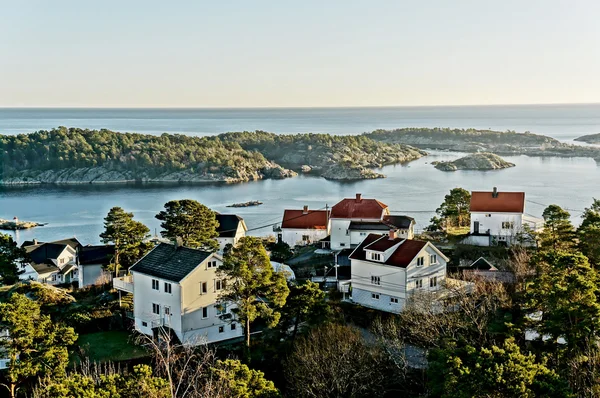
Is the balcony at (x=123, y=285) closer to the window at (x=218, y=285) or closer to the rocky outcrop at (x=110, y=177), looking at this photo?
the window at (x=218, y=285)

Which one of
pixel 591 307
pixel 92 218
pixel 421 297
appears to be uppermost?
pixel 591 307

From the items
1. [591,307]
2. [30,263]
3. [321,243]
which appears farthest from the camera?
[321,243]

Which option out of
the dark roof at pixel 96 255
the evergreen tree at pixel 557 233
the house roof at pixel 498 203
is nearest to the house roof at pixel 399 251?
the evergreen tree at pixel 557 233

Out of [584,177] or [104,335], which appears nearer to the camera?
[104,335]

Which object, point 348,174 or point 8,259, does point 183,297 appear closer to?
point 8,259

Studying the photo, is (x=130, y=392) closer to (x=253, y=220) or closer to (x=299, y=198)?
(x=253, y=220)

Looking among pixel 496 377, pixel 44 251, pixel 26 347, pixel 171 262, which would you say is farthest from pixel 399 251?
pixel 44 251

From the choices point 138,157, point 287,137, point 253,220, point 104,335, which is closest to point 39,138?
point 138,157

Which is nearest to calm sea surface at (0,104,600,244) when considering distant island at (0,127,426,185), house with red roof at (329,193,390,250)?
distant island at (0,127,426,185)
